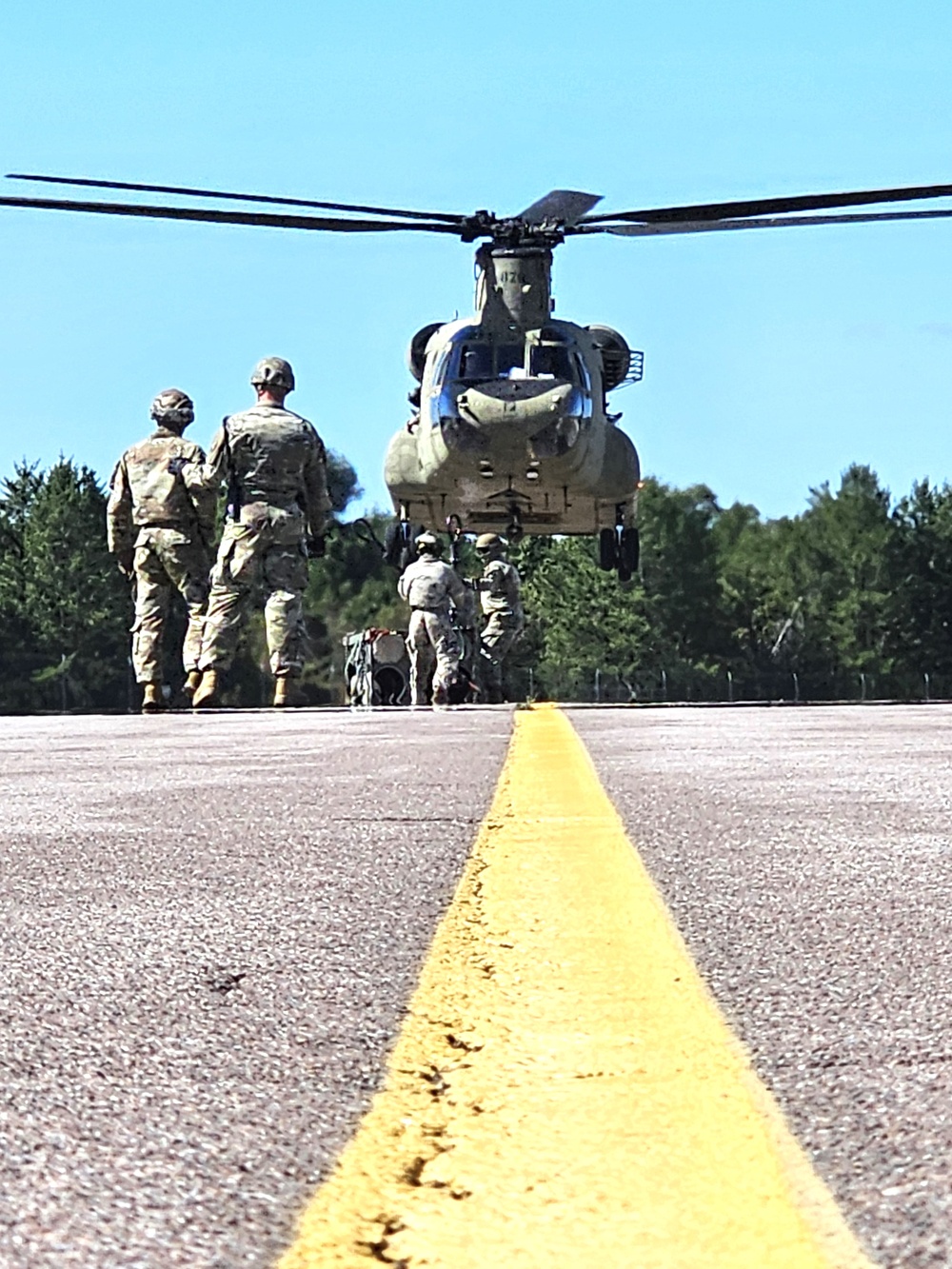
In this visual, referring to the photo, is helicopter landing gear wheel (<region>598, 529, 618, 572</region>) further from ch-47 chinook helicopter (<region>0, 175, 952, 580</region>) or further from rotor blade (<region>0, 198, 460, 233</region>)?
rotor blade (<region>0, 198, 460, 233</region>)

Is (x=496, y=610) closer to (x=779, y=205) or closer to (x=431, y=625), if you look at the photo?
(x=431, y=625)

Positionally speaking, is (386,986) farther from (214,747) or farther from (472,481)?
(472,481)

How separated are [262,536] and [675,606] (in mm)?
73874

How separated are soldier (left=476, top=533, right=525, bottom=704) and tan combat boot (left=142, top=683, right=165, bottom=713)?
9.08 metres

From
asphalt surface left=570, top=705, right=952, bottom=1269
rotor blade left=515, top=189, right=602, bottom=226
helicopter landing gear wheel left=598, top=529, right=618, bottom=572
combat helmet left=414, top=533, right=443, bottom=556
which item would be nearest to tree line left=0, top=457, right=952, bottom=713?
helicopter landing gear wheel left=598, top=529, right=618, bottom=572

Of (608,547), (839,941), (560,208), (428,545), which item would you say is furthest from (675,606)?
(839,941)

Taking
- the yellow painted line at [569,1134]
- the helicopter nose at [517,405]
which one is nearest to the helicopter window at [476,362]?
the helicopter nose at [517,405]

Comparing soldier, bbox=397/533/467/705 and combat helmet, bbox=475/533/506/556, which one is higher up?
combat helmet, bbox=475/533/506/556

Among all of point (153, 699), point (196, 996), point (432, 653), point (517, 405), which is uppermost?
point (517, 405)

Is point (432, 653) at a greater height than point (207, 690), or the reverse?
point (432, 653)

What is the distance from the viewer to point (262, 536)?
17062 mm

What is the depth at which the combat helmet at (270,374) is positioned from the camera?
58.0ft

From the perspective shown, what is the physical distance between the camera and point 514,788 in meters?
6.56

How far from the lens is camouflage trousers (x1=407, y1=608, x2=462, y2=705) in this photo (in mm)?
21000
